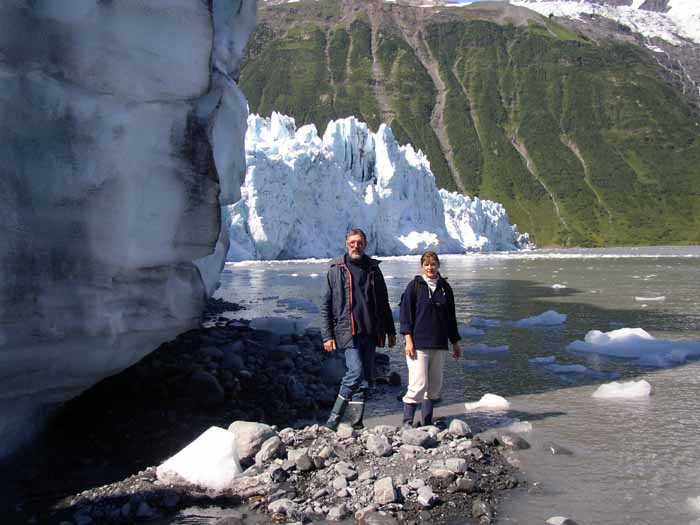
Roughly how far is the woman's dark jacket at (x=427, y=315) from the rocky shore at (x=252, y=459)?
29.8 inches

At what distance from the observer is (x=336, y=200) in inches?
1946

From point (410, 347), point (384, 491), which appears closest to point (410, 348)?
point (410, 347)

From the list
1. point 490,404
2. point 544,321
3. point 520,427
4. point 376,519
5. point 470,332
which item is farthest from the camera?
point 544,321

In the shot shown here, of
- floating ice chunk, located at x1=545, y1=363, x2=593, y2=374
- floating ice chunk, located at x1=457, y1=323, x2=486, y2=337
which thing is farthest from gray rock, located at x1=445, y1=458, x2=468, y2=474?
floating ice chunk, located at x1=457, y1=323, x2=486, y2=337

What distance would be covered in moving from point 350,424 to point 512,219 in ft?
395

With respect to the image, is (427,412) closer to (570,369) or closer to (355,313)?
A: (355,313)

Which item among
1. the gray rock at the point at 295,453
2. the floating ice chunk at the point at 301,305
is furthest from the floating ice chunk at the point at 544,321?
the gray rock at the point at 295,453

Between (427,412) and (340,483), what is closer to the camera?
(340,483)

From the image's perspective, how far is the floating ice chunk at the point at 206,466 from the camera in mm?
4469

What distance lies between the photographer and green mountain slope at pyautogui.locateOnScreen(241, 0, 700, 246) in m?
124

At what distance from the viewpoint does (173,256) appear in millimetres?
5469

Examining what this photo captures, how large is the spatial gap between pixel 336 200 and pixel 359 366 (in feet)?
146

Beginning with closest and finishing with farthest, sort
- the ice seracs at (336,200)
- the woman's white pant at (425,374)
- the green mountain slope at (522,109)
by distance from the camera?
the woman's white pant at (425,374), the ice seracs at (336,200), the green mountain slope at (522,109)

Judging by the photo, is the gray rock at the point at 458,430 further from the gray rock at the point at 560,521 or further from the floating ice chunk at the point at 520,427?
the gray rock at the point at 560,521
